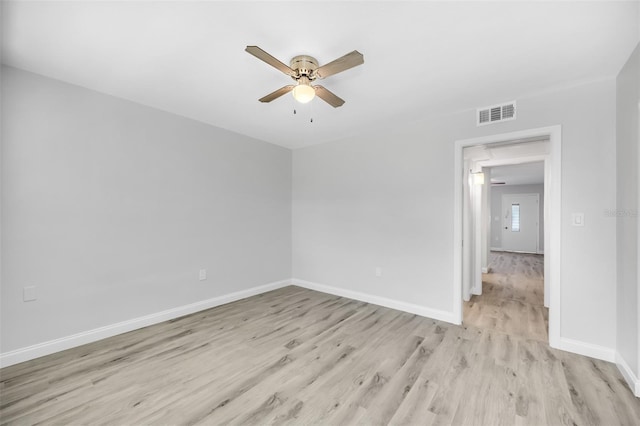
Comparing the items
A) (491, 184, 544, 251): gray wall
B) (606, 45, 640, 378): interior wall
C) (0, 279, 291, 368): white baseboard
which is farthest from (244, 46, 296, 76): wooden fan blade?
(491, 184, 544, 251): gray wall

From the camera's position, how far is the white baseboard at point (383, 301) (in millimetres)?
3348

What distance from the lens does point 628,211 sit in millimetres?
2135

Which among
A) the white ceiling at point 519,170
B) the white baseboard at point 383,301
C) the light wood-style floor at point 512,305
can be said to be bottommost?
the light wood-style floor at point 512,305

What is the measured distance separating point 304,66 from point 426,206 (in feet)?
7.57

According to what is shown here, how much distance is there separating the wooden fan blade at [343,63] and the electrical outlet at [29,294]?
3083 mm

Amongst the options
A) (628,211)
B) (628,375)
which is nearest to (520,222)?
(628,211)

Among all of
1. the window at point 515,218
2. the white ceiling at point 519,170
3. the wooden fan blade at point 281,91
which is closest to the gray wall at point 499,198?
the window at point 515,218

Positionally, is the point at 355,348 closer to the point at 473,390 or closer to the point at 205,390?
the point at 473,390

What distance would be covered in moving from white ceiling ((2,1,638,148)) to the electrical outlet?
1.92 meters

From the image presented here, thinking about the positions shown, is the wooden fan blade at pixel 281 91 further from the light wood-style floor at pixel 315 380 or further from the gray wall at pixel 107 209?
the light wood-style floor at pixel 315 380

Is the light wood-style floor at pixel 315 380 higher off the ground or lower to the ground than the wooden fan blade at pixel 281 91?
lower

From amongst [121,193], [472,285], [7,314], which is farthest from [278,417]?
[472,285]

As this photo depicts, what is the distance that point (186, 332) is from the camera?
117 inches

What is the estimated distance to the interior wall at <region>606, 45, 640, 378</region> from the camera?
1.98m
